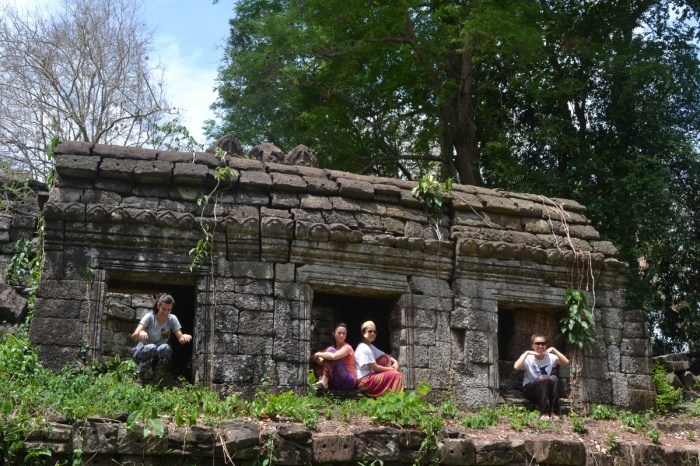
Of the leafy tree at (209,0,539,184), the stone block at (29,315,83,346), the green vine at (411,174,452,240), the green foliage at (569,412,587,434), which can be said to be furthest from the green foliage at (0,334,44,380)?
the leafy tree at (209,0,539,184)

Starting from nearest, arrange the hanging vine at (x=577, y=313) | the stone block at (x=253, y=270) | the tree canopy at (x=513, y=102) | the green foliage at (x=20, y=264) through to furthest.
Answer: the stone block at (x=253, y=270), the hanging vine at (x=577, y=313), the green foliage at (x=20, y=264), the tree canopy at (x=513, y=102)

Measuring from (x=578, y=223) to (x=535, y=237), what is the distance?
0.94m

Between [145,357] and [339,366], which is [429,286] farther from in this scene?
[145,357]

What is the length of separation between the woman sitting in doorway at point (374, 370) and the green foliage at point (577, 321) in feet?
8.00

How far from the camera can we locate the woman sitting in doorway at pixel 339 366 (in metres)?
10.5

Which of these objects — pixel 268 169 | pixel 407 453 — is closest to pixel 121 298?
pixel 268 169

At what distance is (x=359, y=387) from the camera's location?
409 inches

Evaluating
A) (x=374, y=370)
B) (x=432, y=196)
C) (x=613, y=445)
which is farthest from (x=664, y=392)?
(x=374, y=370)

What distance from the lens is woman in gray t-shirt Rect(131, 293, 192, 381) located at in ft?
33.1

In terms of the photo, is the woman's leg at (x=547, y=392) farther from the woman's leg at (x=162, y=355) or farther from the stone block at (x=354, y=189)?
the woman's leg at (x=162, y=355)

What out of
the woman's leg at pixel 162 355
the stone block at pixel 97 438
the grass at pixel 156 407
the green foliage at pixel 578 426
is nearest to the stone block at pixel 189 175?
the woman's leg at pixel 162 355

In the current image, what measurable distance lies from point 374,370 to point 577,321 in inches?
116

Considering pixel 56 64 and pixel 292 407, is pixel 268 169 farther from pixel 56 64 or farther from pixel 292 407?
pixel 56 64

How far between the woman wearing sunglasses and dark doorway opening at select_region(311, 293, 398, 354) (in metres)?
1.95
